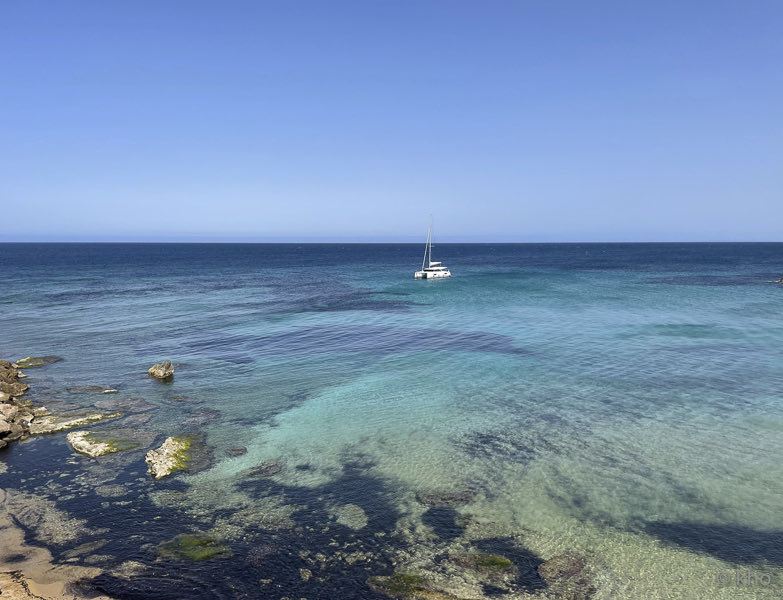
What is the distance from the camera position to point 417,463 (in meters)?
19.5

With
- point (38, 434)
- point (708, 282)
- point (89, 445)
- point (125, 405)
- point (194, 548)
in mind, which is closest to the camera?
point (194, 548)

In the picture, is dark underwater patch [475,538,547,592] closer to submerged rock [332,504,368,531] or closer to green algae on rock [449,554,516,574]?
green algae on rock [449,554,516,574]

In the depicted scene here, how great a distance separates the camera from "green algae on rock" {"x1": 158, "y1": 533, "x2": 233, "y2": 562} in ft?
45.3

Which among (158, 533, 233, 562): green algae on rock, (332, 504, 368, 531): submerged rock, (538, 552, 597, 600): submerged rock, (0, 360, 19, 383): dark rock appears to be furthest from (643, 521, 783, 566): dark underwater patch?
(0, 360, 19, 383): dark rock

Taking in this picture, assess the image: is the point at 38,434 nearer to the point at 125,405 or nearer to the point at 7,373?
the point at 125,405

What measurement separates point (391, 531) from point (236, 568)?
4.55 meters

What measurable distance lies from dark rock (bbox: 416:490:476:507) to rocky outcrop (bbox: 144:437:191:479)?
373 inches

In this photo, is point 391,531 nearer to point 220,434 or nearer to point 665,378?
point 220,434

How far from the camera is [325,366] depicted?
3397 cm

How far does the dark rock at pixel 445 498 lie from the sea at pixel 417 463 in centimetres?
10

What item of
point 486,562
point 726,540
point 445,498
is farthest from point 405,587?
point 726,540

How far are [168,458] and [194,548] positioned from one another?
596 cm

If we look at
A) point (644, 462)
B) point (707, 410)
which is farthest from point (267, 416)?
point (707, 410)

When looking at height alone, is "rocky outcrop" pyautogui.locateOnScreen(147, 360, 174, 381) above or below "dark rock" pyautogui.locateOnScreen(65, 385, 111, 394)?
above
